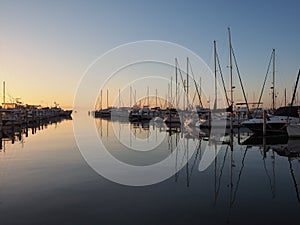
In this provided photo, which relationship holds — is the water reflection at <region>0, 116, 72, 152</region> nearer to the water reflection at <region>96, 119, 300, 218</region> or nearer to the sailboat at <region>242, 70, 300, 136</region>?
the water reflection at <region>96, 119, 300, 218</region>

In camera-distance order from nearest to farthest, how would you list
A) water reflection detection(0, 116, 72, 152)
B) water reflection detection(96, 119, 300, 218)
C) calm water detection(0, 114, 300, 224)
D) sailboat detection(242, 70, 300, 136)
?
calm water detection(0, 114, 300, 224) < water reflection detection(96, 119, 300, 218) < water reflection detection(0, 116, 72, 152) < sailboat detection(242, 70, 300, 136)

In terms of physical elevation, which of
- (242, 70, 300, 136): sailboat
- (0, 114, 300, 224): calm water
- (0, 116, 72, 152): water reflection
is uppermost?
(242, 70, 300, 136): sailboat

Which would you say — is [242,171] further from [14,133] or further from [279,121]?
[14,133]

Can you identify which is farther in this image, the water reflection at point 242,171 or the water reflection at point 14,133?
the water reflection at point 14,133

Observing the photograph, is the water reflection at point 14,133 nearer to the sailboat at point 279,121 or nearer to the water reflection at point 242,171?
the water reflection at point 242,171

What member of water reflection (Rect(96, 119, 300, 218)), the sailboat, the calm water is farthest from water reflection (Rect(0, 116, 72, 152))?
the sailboat

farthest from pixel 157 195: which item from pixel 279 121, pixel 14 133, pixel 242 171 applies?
pixel 14 133

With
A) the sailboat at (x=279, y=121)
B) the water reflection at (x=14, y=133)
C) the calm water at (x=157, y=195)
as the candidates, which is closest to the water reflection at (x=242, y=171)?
the calm water at (x=157, y=195)

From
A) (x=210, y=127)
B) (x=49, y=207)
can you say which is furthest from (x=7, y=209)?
(x=210, y=127)

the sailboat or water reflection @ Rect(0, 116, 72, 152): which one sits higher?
the sailboat

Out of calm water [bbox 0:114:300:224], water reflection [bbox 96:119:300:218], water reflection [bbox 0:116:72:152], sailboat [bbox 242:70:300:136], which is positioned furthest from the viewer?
sailboat [bbox 242:70:300:136]

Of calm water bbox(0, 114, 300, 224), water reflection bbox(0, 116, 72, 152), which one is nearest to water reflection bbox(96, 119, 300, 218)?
calm water bbox(0, 114, 300, 224)

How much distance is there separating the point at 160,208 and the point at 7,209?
5079mm

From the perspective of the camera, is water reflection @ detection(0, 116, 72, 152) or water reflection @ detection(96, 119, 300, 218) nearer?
water reflection @ detection(96, 119, 300, 218)
